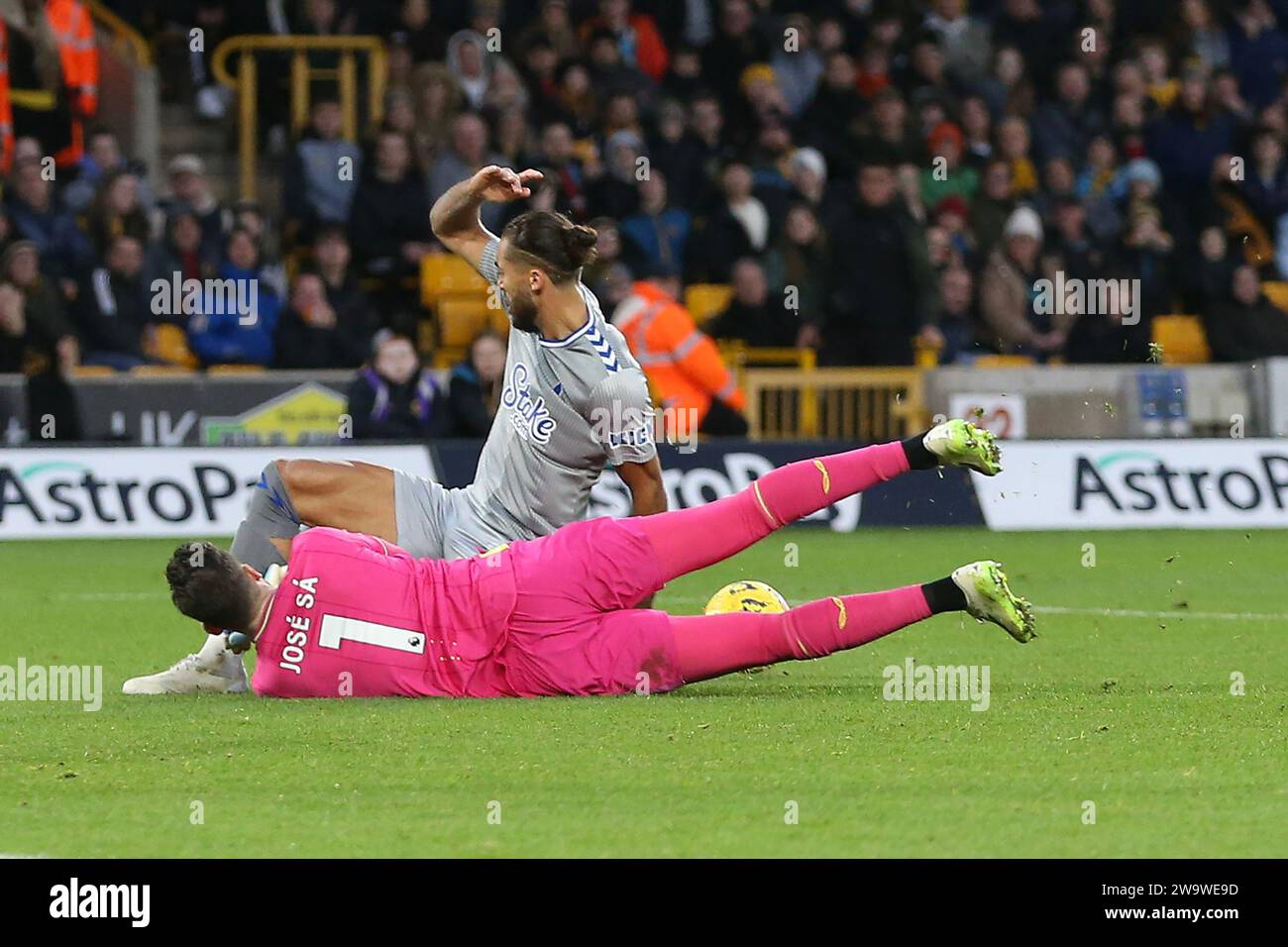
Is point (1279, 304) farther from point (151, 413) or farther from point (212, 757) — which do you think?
point (212, 757)

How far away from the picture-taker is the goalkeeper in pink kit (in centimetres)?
805

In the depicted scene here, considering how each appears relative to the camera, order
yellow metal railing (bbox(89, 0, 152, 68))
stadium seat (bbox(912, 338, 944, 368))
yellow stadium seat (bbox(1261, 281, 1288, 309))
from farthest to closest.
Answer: yellow metal railing (bbox(89, 0, 152, 68)) < yellow stadium seat (bbox(1261, 281, 1288, 309)) < stadium seat (bbox(912, 338, 944, 368))

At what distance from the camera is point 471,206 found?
9617 millimetres

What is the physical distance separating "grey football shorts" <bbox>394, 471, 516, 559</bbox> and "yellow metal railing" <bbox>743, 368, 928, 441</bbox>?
10099 mm

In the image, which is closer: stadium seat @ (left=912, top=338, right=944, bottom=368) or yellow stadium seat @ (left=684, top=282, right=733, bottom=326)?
stadium seat @ (left=912, top=338, right=944, bottom=368)

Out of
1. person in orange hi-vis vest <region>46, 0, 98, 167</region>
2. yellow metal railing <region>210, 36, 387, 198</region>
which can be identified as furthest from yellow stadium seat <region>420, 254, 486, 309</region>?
person in orange hi-vis vest <region>46, 0, 98, 167</region>

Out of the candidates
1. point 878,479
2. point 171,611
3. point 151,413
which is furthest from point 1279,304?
point 878,479

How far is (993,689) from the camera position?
8922 mm

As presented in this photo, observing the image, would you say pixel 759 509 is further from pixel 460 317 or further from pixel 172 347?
pixel 172 347

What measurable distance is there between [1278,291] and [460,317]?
7.44 metres

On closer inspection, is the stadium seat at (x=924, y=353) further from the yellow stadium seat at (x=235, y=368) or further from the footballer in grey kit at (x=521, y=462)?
the footballer in grey kit at (x=521, y=462)

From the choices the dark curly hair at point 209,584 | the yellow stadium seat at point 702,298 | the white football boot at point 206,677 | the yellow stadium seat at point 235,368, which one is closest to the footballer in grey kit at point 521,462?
the white football boot at point 206,677

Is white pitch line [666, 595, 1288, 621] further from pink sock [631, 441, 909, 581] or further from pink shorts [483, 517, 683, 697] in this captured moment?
pink shorts [483, 517, 683, 697]

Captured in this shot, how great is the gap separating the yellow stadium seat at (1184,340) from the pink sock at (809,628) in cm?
1326
